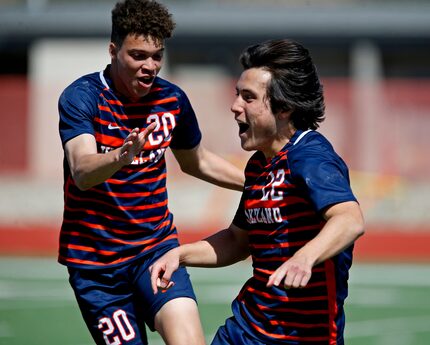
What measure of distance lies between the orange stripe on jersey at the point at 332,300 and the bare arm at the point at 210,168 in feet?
5.02

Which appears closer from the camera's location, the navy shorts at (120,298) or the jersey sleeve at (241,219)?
the jersey sleeve at (241,219)

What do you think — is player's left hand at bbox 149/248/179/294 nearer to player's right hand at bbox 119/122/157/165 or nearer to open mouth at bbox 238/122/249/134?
player's right hand at bbox 119/122/157/165

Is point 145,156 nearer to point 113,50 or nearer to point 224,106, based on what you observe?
point 113,50

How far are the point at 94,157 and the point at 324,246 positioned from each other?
1415 millimetres

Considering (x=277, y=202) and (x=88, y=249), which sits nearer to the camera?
(x=277, y=202)

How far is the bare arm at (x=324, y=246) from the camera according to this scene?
3.38 m

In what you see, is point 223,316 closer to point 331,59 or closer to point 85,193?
point 85,193

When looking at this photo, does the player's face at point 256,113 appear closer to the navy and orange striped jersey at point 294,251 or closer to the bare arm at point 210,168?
the navy and orange striped jersey at point 294,251

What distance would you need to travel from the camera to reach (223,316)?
9344mm

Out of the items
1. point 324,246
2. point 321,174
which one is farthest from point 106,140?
point 324,246

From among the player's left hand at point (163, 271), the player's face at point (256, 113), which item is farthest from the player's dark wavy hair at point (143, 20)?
the player's left hand at point (163, 271)

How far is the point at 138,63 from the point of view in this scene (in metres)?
4.82

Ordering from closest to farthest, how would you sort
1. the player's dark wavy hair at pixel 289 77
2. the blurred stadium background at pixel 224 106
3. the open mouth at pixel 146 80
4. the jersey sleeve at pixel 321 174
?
1. the jersey sleeve at pixel 321 174
2. the player's dark wavy hair at pixel 289 77
3. the open mouth at pixel 146 80
4. the blurred stadium background at pixel 224 106

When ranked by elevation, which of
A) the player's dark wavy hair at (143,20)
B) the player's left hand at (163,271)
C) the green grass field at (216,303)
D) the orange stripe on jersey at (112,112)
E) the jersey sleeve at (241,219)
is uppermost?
the player's dark wavy hair at (143,20)
